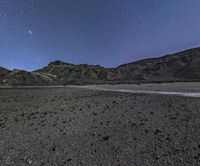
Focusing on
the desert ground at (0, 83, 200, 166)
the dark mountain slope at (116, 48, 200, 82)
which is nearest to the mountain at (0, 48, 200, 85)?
the dark mountain slope at (116, 48, 200, 82)

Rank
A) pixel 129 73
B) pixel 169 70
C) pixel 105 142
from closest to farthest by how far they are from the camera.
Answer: pixel 105 142 → pixel 169 70 → pixel 129 73

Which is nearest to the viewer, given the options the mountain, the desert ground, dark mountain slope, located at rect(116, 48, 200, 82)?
the desert ground

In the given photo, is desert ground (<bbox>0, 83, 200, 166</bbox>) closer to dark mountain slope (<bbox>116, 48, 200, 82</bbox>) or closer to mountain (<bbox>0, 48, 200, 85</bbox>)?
mountain (<bbox>0, 48, 200, 85</bbox>)

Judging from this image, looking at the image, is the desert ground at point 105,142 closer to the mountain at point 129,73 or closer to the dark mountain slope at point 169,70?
the mountain at point 129,73

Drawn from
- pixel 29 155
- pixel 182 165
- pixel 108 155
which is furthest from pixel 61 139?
pixel 182 165

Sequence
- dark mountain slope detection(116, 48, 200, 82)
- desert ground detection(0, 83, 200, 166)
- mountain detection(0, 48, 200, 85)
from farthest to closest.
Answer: dark mountain slope detection(116, 48, 200, 82)
mountain detection(0, 48, 200, 85)
desert ground detection(0, 83, 200, 166)

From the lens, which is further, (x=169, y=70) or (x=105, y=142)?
(x=169, y=70)

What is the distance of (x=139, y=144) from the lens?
16.7 ft

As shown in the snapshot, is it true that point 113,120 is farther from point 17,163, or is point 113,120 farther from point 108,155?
point 17,163

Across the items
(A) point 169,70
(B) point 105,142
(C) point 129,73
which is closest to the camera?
(B) point 105,142

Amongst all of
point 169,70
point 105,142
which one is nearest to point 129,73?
point 169,70

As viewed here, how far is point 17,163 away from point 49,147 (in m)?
1.10

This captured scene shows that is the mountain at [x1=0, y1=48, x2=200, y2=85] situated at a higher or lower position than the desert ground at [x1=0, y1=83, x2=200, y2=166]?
higher

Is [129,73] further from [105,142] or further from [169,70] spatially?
[105,142]
